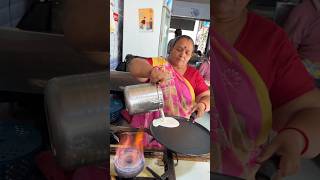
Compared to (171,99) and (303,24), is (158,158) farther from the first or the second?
(303,24)

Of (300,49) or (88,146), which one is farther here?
(300,49)

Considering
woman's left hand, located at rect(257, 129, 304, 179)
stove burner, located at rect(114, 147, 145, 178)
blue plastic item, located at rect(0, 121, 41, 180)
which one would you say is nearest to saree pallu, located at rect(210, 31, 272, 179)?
woman's left hand, located at rect(257, 129, 304, 179)

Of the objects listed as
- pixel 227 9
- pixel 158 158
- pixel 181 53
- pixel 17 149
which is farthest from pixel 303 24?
pixel 17 149

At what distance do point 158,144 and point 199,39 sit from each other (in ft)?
0.61

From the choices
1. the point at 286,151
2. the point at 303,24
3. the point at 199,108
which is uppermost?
the point at 303,24

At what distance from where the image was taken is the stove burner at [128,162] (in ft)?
1.75

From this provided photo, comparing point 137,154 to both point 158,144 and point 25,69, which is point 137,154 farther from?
point 25,69

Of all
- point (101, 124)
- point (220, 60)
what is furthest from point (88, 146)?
point (220, 60)

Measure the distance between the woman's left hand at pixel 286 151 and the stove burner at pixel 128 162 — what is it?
29 centimetres

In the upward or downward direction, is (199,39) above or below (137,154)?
above

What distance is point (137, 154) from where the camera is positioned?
21.3 inches

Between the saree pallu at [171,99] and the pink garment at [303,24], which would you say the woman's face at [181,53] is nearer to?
the saree pallu at [171,99]

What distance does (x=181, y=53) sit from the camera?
A: 1.82ft

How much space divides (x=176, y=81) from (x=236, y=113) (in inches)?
7.0
